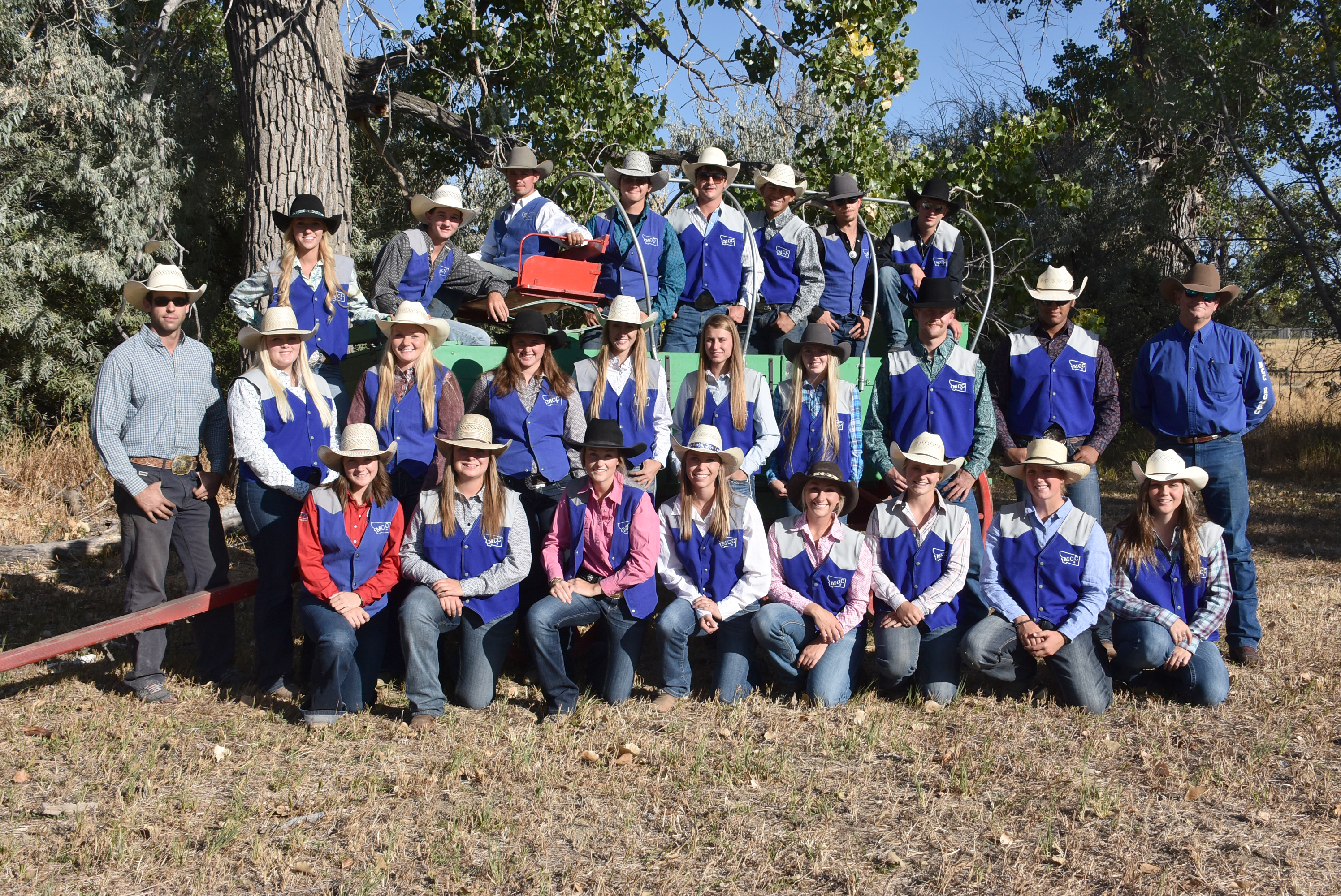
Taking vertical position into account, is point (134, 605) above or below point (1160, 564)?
below

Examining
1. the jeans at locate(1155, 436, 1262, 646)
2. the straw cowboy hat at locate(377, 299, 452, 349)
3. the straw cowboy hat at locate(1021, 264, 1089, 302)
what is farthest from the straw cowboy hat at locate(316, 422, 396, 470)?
the jeans at locate(1155, 436, 1262, 646)

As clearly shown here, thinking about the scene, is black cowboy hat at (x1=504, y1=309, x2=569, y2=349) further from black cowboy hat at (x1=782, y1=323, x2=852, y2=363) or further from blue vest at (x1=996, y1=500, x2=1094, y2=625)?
blue vest at (x1=996, y1=500, x2=1094, y2=625)

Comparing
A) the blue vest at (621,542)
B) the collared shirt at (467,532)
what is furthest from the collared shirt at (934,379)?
the collared shirt at (467,532)

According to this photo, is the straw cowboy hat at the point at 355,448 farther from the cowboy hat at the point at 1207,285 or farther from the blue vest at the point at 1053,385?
the cowboy hat at the point at 1207,285

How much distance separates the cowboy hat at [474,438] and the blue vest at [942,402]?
239cm

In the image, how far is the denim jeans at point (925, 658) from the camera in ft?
18.7

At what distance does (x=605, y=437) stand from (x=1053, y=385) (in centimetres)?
279

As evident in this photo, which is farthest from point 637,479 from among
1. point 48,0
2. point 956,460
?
point 48,0

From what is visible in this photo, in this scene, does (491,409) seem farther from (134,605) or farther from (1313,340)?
(1313,340)

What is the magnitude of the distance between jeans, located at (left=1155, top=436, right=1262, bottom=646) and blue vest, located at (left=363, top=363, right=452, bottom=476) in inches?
175

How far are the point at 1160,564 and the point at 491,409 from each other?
369 centimetres

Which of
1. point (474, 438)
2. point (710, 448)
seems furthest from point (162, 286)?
point (710, 448)

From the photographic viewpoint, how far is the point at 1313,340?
596 inches

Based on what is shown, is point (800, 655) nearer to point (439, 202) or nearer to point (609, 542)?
point (609, 542)
